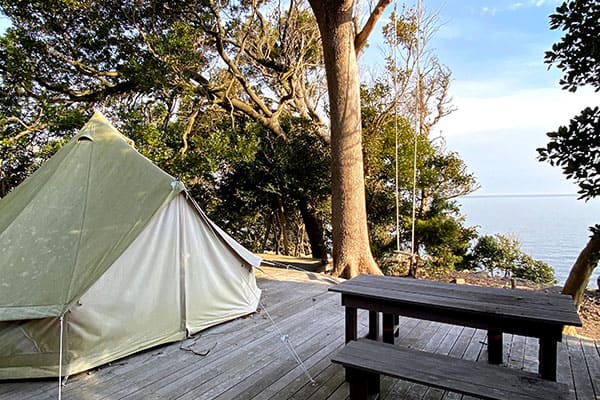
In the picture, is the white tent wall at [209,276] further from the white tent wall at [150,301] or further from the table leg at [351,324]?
the table leg at [351,324]

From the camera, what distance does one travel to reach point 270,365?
7.94 ft

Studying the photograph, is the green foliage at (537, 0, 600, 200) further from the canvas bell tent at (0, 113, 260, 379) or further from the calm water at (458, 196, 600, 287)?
the calm water at (458, 196, 600, 287)

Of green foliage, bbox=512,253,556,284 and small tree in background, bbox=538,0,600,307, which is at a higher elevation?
small tree in background, bbox=538,0,600,307

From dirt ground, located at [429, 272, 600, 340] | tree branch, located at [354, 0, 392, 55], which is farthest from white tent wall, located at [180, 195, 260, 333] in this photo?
tree branch, located at [354, 0, 392, 55]

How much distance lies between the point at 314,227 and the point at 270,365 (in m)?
4.83

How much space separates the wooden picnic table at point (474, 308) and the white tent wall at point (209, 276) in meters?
1.35

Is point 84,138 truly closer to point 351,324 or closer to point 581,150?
point 351,324

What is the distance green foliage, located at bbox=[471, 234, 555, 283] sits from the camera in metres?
6.66

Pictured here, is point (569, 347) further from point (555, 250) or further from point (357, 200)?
point (555, 250)

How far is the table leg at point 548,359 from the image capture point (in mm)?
1666

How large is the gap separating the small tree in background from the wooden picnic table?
442 millimetres

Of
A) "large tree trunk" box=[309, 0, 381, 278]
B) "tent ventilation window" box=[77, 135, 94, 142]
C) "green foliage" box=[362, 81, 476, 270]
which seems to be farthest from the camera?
"green foliage" box=[362, 81, 476, 270]

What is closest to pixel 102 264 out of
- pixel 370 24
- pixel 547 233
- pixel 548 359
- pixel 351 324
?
pixel 351 324

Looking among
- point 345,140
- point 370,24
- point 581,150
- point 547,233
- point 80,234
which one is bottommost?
point 547,233
